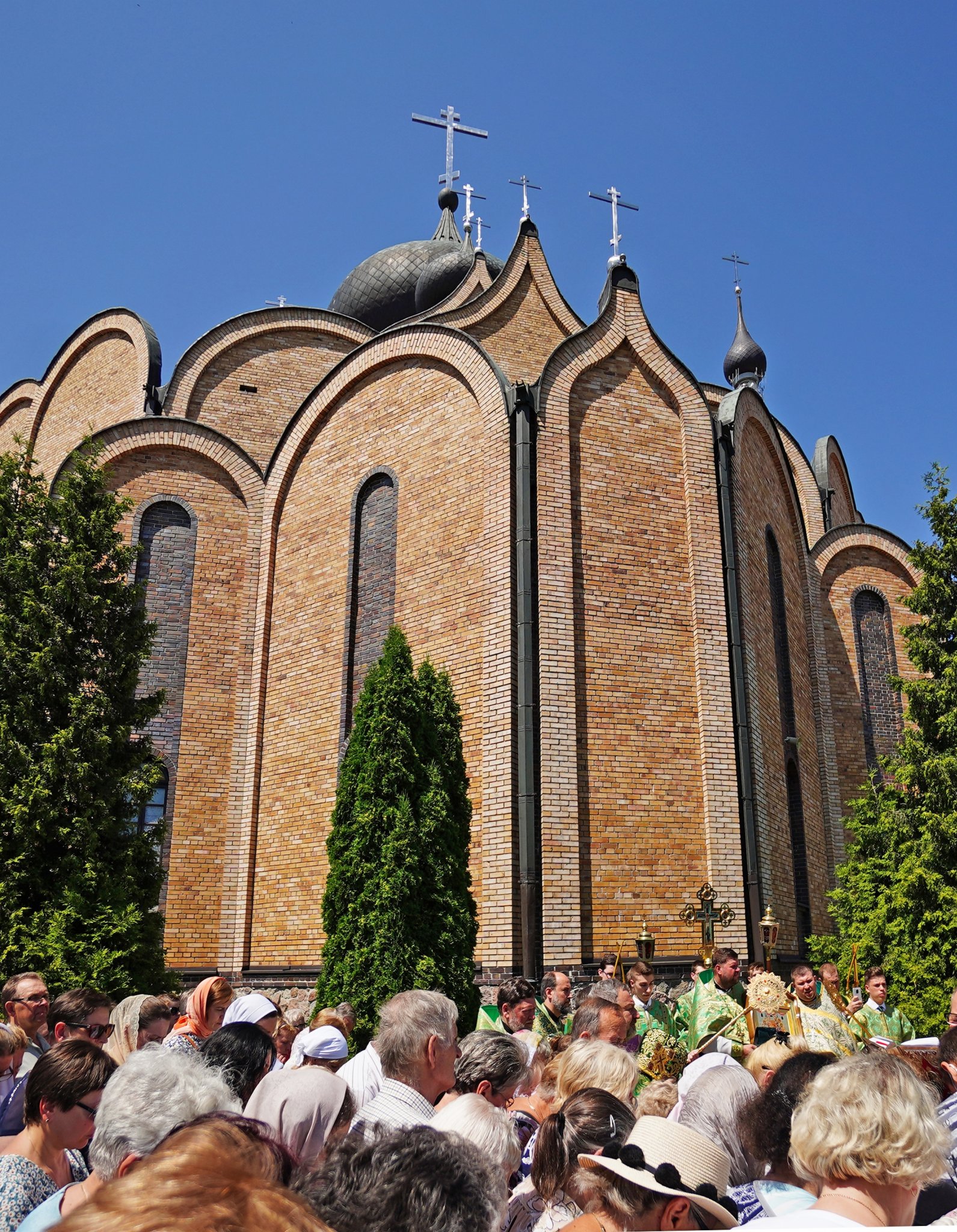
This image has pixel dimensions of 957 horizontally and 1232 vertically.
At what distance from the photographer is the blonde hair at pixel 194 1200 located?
4.32 ft

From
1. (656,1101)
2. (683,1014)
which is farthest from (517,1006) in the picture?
(683,1014)

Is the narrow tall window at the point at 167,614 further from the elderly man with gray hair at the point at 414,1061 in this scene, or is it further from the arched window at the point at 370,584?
the elderly man with gray hair at the point at 414,1061

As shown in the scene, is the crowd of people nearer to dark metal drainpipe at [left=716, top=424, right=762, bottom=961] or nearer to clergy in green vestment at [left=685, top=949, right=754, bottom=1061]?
clergy in green vestment at [left=685, top=949, right=754, bottom=1061]

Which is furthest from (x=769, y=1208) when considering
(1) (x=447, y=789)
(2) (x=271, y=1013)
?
(1) (x=447, y=789)

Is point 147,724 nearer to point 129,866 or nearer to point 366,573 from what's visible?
point 366,573

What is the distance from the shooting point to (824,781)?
18719 mm

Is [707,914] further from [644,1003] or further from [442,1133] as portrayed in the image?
[442,1133]

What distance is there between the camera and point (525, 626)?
1321cm

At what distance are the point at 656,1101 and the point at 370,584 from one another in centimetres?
1192

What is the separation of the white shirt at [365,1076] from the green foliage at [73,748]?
251 inches

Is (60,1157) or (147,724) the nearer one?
(60,1157)

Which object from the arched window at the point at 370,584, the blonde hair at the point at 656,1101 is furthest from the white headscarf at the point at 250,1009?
the arched window at the point at 370,584

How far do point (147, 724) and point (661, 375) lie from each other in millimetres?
8936

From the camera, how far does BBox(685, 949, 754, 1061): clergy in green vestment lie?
22.1 ft
